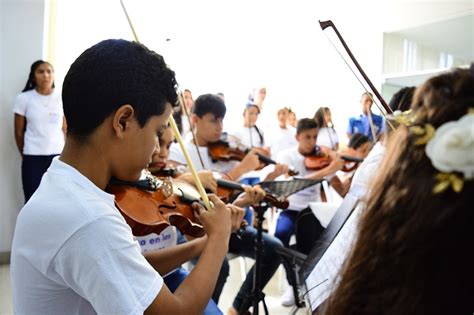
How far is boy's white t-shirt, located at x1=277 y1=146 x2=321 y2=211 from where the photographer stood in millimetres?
2082

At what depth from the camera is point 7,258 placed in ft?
7.57

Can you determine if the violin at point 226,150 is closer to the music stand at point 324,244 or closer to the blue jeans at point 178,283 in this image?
the blue jeans at point 178,283

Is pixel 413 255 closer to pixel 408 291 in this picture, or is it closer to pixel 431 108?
pixel 408 291

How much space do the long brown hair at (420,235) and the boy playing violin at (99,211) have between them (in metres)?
0.29

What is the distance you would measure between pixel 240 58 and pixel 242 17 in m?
0.36

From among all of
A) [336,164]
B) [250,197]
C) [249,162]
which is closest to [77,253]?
[250,197]

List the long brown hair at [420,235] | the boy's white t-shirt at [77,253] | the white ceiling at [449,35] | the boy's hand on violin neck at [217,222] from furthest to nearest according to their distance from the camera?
the white ceiling at [449,35] → the boy's hand on violin neck at [217,222] → the boy's white t-shirt at [77,253] → the long brown hair at [420,235]

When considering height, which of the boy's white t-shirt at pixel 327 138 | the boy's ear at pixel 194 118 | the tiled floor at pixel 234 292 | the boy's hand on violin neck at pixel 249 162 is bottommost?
the tiled floor at pixel 234 292

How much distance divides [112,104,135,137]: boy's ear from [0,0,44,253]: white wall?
2042 millimetres

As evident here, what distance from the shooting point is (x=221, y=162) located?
1.97 meters

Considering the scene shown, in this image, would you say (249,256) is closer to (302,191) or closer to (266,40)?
(302,191)

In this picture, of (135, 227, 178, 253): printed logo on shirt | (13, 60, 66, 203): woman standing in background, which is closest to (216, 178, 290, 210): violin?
(135, 227, 178, 253): printed logo on shirt

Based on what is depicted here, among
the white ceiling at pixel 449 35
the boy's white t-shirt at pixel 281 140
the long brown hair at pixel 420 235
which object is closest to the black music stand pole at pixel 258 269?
the long brown hair at pixel 420 235

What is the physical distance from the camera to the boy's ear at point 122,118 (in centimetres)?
63
